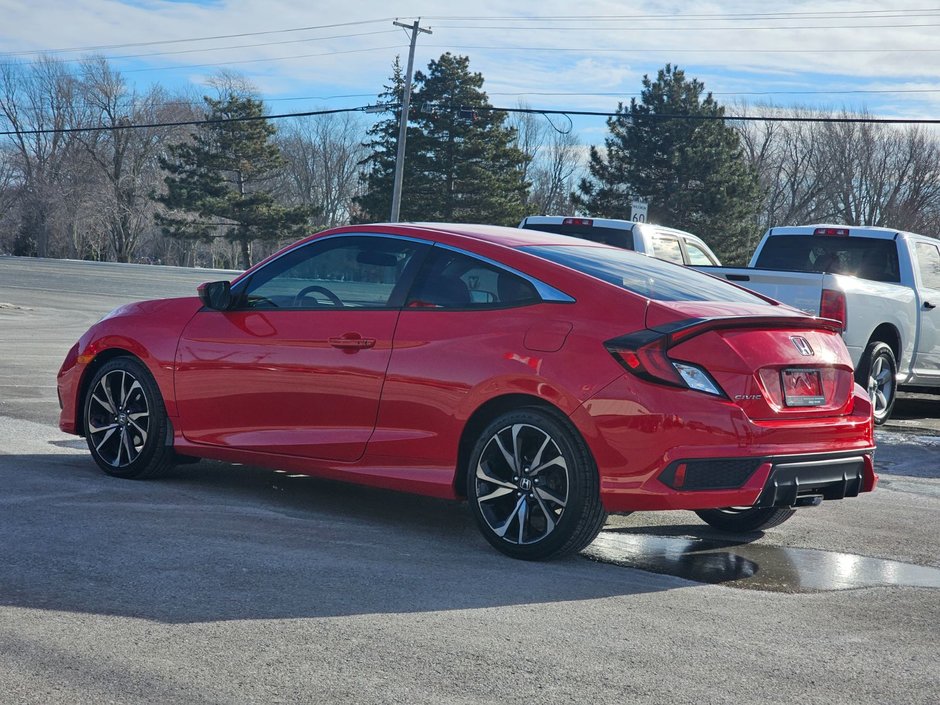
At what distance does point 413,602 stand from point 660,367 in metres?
1.48

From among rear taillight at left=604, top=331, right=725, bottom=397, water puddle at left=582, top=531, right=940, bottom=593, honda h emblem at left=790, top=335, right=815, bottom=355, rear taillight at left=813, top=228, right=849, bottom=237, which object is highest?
rear taillight at left=813, top=228, right=849, bottom=237

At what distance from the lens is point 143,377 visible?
23.3ft

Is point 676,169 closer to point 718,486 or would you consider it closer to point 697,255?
point 697,255

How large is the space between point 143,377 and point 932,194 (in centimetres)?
7489

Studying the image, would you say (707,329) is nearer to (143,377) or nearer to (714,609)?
(714,609)

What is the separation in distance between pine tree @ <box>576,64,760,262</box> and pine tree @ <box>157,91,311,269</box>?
20.8 metres

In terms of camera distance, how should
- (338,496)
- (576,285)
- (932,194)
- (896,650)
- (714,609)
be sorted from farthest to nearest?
(932,194) → (338,496) → (576,285) → (714,609) → (896,650)

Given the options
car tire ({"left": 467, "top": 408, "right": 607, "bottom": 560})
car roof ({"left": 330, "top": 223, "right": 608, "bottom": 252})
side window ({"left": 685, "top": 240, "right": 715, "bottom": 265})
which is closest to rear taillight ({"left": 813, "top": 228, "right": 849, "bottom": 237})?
side window ({"left": 685, "top": 240, "right": 715, "bottom": 265})

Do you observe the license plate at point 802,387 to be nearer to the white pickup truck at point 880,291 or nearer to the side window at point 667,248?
the white pickup truck at point 880,291

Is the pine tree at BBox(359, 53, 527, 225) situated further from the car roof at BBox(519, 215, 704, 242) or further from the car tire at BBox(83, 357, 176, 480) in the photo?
the car tire at BBox(83, 357, 176, 480)

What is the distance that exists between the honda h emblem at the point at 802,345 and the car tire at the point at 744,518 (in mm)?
1159

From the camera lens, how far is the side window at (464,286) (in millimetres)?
5758

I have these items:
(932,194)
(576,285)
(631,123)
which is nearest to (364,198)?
(631,123)

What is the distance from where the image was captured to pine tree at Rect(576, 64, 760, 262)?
64.2m
